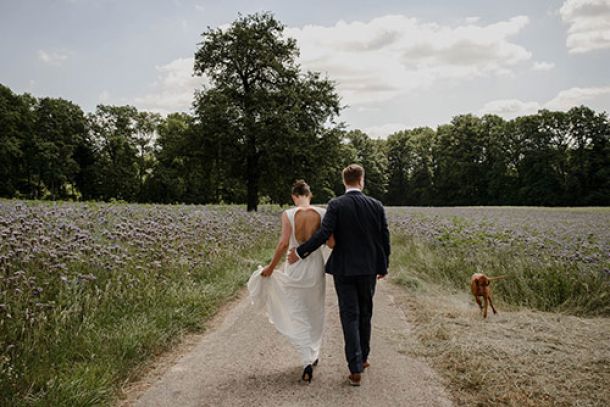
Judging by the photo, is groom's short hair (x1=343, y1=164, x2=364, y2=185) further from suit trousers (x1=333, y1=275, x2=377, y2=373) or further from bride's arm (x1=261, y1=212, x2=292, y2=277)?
suit trousers (x1=333, y1=275, x2=377, y2=373)

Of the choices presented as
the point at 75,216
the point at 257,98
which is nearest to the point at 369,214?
the point at 75,216

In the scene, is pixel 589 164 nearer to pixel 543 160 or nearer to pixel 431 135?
pixel 543 160

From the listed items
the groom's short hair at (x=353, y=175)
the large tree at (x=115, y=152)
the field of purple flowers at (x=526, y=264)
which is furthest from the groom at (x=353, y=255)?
the large tree at (x=115, y=152)

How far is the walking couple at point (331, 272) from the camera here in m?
4.58

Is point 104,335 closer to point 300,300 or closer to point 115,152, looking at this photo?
point 300,300

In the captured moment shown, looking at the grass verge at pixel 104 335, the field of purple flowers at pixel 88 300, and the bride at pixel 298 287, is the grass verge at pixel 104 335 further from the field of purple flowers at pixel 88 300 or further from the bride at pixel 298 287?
the bride at pixel 298 287

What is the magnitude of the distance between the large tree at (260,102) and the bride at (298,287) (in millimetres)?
20573

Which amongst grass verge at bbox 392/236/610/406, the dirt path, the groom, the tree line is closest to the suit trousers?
the groom

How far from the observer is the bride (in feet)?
15.8

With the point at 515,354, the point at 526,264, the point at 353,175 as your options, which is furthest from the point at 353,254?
the point at 526,264

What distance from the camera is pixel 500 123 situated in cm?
7088

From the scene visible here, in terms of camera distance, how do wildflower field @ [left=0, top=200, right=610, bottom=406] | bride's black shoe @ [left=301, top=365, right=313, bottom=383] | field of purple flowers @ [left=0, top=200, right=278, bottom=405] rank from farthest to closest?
bride's black shoe @ [left=301, top=365, right=313, bottom=383] → wildflower field @ [left=0, top=200, right=610, bottom=406] → field of purple flowers @ [left=0, top=200, right=278, bottom=405]

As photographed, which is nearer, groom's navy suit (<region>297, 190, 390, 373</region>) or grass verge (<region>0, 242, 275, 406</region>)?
grass verge (<region>0, 242, 275, 406</region>)

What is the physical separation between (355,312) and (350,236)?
82 centimetres
